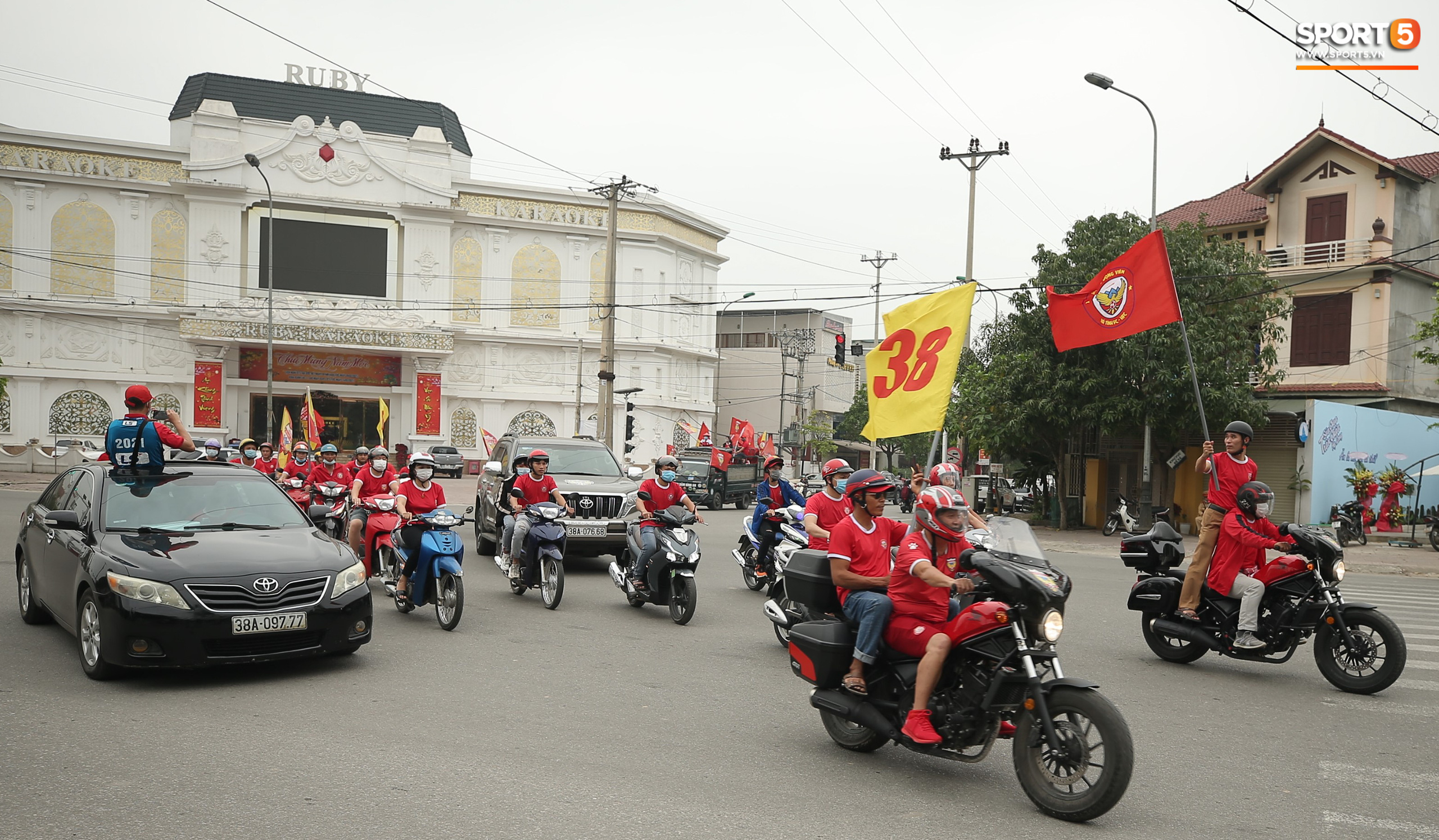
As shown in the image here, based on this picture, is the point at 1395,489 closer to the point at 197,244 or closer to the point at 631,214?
the point at 631,214

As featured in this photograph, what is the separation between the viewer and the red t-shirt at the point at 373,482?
12.2m

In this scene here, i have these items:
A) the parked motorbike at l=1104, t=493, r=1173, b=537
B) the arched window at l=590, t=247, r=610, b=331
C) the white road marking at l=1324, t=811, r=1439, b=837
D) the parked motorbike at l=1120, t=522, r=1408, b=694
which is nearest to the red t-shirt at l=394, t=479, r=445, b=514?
the parked motorbike at l=1120, t=522, r=1408, b=694

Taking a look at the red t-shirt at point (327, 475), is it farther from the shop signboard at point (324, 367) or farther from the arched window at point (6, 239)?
the arched window at point (6, 239)

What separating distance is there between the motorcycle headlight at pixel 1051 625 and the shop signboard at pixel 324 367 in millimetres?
51494

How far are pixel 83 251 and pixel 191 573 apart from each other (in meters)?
51.2

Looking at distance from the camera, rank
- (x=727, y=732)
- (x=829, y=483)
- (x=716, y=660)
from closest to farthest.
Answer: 1. (x=727, y=732)
2. (x=716, y=660)
3. (x=829, y=483)

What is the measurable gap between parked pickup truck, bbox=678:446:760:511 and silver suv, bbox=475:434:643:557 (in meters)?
18.4

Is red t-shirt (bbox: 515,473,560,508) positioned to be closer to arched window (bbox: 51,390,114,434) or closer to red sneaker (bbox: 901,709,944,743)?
red sneaker (bbox: 901,709,944,743)

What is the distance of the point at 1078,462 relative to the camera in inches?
1330

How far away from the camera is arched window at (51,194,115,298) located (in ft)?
162

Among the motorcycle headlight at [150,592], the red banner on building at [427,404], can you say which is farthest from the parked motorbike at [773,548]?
the red banner on building at [427,404]

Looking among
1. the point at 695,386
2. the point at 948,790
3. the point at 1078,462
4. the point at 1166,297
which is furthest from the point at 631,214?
the point at 948,790

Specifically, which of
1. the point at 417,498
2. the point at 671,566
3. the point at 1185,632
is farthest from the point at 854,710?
the point at 417,498

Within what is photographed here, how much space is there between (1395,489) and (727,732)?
27114 mm
